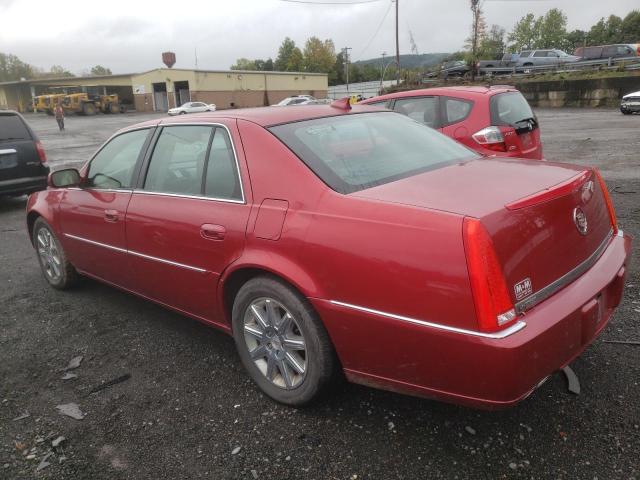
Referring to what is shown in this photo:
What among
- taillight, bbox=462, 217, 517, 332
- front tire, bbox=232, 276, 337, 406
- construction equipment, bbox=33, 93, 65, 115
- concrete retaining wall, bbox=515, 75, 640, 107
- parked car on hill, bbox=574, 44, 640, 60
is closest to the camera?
taillight, bbox=462, 217, 517, 332

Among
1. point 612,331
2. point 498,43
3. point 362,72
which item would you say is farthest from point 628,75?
point 362,72

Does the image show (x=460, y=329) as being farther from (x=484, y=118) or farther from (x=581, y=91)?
(x=581, y=91)

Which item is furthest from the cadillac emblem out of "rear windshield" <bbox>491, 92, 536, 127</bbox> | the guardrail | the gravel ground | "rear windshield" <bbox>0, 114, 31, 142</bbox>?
the guardrail

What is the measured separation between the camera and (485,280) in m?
1.96

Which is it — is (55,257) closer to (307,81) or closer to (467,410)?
(467,410)

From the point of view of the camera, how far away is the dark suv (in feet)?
27.5

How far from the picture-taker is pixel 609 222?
9.19 feet

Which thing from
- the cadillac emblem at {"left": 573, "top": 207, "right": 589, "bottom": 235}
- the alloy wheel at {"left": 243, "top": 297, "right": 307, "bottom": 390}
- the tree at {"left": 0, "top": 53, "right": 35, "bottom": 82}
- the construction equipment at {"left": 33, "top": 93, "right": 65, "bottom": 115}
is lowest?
the alloy wheel at {"left": 243, "top": 297, "right": 307, "bottom": 390}

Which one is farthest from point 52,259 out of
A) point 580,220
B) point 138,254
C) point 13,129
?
point 13,129

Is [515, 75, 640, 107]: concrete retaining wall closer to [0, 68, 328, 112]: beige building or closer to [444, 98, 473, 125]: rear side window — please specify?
[444, 98, 473, 125]: rear side window

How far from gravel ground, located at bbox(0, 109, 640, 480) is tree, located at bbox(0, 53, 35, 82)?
140069 mm

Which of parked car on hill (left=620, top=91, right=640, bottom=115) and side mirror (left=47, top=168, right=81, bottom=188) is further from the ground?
parked car on hill (left=620, top=91, right=640, bottom=115)

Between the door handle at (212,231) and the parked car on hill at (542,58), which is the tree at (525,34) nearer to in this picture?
the parked car on hill at (542,58)

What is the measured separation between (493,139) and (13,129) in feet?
24.9
